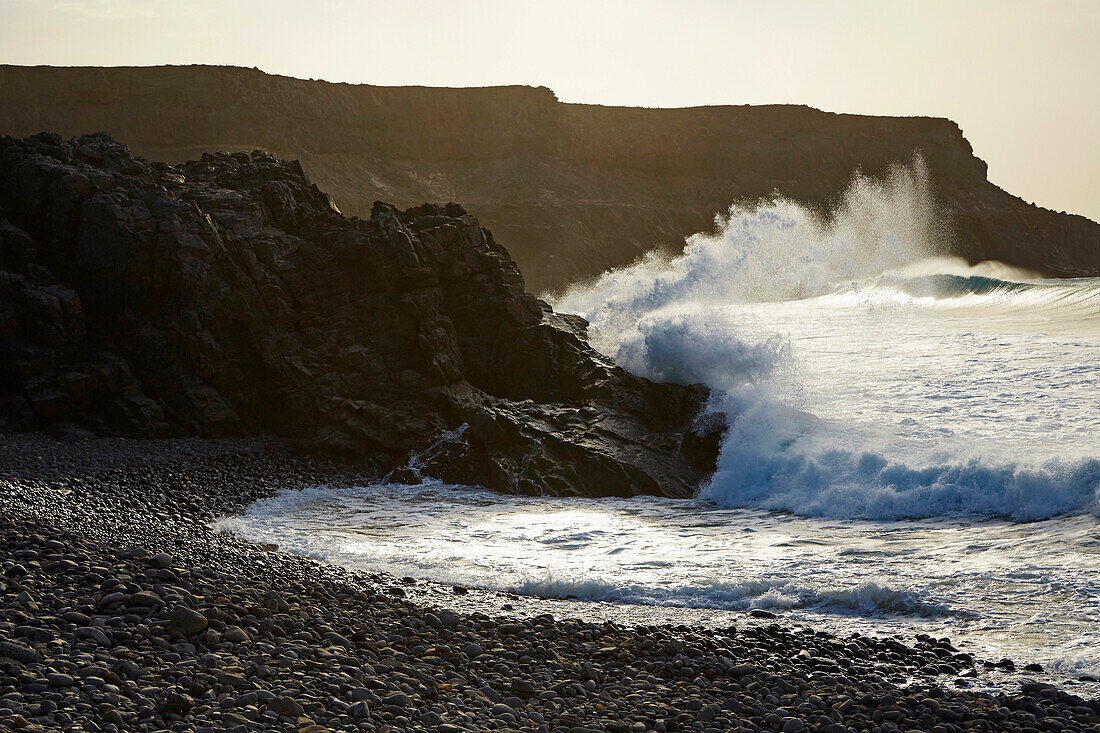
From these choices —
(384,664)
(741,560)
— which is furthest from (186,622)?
(741,560)

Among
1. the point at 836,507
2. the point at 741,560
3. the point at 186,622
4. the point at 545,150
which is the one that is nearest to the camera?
the point at 186,622

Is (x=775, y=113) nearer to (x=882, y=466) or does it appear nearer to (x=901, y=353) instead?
(x=901, y=353)

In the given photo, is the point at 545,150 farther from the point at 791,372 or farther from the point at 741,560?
the point at 741,560

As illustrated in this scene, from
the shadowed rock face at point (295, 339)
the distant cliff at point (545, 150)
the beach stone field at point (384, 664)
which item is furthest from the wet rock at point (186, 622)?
the distant cliff at point (545, 150)

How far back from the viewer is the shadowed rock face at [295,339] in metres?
15.9

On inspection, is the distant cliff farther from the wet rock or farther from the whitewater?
the wet rock

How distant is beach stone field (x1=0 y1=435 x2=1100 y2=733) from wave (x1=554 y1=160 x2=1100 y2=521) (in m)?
5.10

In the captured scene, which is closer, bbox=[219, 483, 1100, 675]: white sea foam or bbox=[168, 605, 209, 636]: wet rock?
bbox=[168, 605, 209, 636]: wet rock

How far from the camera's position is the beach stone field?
17.8ft

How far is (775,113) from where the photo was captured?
78500 millimetres

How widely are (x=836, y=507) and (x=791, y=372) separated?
593cm

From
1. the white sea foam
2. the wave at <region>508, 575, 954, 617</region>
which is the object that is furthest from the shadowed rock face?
the wave at <region>508, 575, 954, 617</region>

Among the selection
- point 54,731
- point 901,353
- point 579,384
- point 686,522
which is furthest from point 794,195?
point 54,731

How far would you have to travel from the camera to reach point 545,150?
240ft
